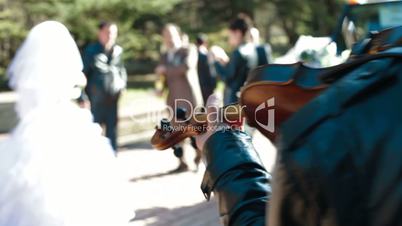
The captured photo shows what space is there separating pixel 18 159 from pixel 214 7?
63.0ft

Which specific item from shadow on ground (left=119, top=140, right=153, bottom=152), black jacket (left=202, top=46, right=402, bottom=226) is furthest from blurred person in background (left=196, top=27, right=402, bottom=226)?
shadow on ground (left=119, top=140, right=153, bottom=152)

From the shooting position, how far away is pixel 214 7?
22688 millimetres

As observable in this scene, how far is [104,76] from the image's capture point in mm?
7332

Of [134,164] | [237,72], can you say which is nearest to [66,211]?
[237,72]

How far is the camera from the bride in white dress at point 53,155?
396 cm

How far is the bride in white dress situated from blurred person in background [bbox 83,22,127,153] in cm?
286

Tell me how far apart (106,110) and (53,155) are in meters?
3.47

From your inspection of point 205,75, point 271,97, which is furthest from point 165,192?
point 271,97

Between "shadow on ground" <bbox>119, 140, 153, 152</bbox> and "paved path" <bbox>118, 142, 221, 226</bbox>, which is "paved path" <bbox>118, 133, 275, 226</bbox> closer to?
"paved path" <bbox>118, 142, 221, 226</bbox>

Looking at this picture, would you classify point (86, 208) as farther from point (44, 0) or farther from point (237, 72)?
point (44, 0)

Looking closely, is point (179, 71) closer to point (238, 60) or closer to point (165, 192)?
point (238, 60)

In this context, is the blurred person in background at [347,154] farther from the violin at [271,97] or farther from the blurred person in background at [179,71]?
the blurred person in background at [179,71]

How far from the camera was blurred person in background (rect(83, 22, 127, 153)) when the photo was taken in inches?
288

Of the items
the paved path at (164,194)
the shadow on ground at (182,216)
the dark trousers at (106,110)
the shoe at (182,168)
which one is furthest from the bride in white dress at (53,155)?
the shoe at (182,168)
